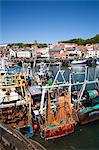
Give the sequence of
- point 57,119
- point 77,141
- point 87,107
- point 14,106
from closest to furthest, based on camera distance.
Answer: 1. point 77,141
2. point 14,106
3. point 57,119
4. point 87,107

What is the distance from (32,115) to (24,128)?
107cm

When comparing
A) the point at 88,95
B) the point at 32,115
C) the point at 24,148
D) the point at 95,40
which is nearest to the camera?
the point at 24,148

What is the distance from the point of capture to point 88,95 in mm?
17828

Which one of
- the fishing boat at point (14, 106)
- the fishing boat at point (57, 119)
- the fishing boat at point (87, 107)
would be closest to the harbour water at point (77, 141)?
the fishing boat at point (57, 119)

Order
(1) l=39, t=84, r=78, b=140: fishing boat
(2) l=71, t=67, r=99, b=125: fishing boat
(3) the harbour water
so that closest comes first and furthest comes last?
1. (3) the harbour water
2. (1) l=39, t=84, r=78, b=140: fishing boat
3. (2) l=71, t=67, r=99, b=125: fishing boat

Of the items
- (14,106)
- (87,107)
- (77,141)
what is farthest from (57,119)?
(87,107)

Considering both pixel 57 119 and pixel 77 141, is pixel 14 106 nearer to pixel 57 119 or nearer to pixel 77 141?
pixel 57 119

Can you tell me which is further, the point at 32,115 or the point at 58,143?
the point at 32,115

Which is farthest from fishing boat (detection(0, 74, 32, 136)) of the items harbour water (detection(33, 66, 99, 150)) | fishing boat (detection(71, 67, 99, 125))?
fishing boat (detection(71, 67, 99, 125))

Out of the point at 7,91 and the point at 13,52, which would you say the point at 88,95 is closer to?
the point at 7,91

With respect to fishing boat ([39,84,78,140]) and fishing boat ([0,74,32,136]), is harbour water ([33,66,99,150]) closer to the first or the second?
fishing boat ([39,84,78,140])

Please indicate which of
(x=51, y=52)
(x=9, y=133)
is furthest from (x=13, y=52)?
(x=9, y=133)

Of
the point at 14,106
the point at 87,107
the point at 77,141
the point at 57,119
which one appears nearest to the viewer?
the point at 77,141

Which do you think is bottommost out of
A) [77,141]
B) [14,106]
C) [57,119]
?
[77,141]
